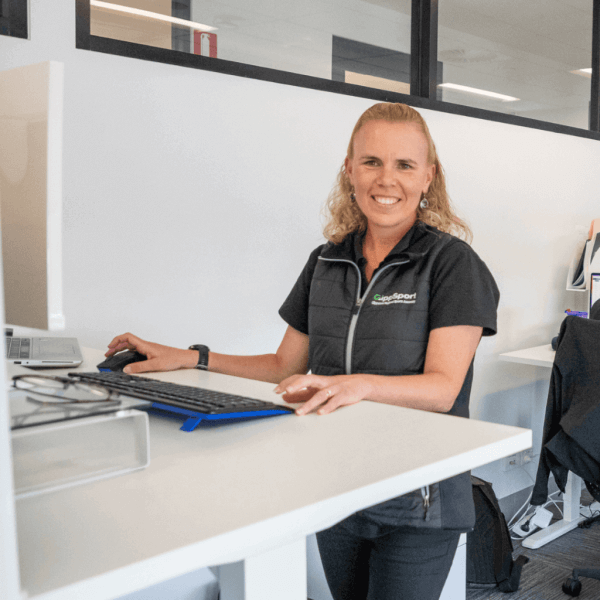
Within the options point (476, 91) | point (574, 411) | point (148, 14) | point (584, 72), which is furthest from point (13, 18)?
point (584, 72)

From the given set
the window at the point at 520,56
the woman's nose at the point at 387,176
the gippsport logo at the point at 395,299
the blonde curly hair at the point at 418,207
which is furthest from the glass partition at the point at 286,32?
the gippsport logo at the point at 395,299

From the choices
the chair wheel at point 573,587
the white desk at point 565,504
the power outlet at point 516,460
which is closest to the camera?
the chair wheel at point 573,587

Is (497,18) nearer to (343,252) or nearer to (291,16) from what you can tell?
(291,16)

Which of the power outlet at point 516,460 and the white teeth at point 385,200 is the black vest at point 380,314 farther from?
the power outlet at point 516,460

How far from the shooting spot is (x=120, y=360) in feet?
4.24

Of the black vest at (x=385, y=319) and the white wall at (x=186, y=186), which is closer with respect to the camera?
the black vest at (x=385, y=319)

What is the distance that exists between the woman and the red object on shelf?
0.75m

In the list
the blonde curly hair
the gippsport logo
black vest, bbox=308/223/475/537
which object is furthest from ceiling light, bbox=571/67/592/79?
the gippsport logo

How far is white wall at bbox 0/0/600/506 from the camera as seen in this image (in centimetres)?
177

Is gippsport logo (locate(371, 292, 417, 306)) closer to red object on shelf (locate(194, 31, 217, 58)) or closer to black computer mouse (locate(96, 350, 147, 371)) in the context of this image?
black computer mouse (locate(96, 350, 147, 371))

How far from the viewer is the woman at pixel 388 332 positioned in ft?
3.49

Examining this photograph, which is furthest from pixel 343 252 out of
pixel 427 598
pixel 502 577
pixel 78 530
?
pixel 502 577

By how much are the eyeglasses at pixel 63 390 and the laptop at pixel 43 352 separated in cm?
52

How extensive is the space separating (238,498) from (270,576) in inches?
5.0
